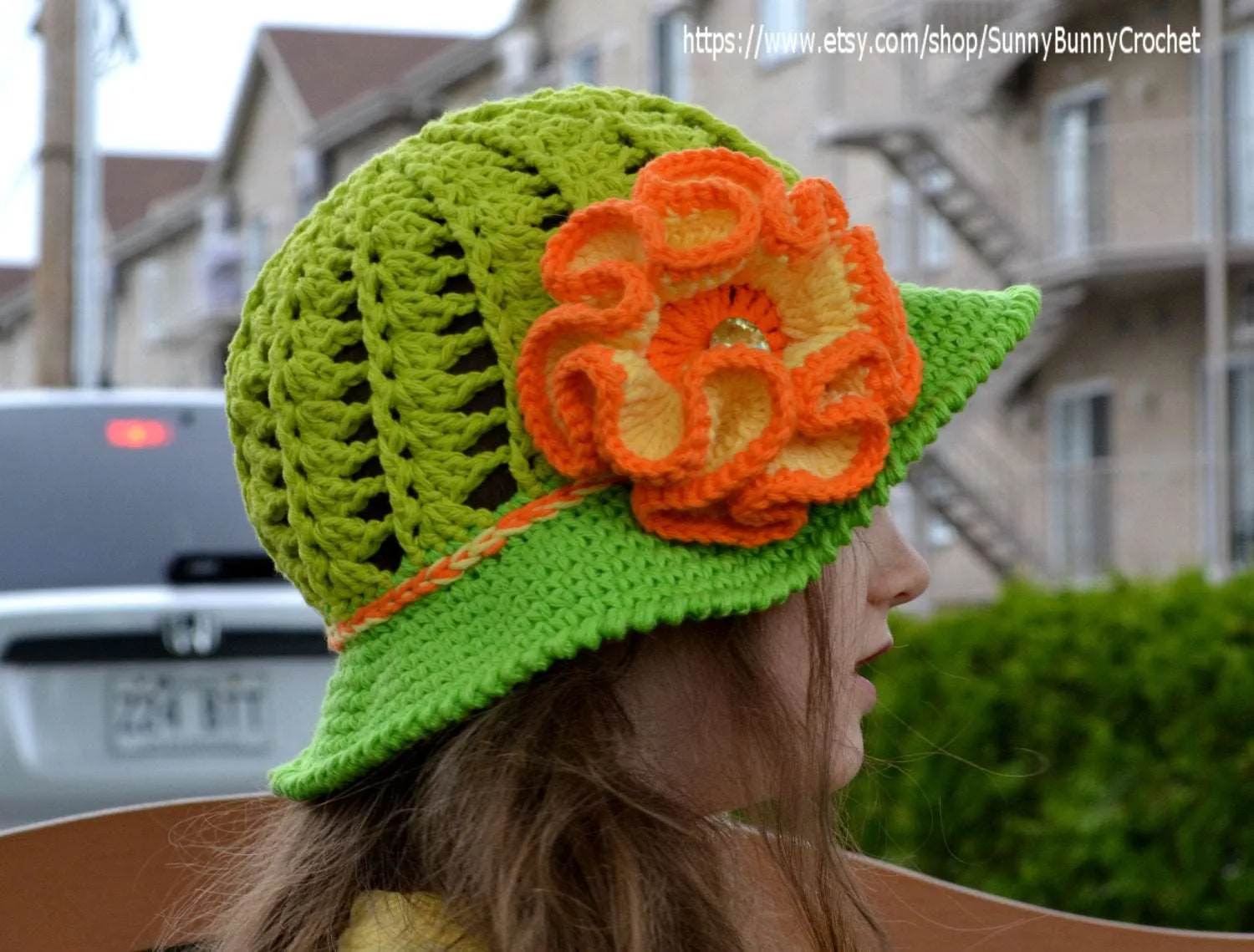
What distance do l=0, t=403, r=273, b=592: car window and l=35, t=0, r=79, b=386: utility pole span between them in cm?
909

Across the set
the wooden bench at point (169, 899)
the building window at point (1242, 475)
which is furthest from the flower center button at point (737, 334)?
the building window at point (1242, 475)

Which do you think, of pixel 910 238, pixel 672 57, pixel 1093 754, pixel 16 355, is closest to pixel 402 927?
pixel 1093 754

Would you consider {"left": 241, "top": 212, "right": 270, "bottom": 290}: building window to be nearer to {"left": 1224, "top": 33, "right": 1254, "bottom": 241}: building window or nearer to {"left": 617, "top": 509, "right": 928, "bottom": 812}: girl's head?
{"left": 1224, "top": 33, "right": 1254, "bottom": 241}: building window

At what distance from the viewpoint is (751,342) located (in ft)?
5.73

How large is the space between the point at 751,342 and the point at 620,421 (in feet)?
0.56

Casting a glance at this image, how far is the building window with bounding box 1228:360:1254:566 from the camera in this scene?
56.3 ft

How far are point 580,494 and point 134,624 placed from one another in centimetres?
323

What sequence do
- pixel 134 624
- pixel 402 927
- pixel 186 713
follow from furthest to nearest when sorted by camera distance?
pixel 186 713 → pixel 134 624 → pixel 402 927

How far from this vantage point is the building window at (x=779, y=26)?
67.9 feet

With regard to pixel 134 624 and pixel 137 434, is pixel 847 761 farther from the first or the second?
pixel 137 434

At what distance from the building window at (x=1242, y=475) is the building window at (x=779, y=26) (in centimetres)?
580

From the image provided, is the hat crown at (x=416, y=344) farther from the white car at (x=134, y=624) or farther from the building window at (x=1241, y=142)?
the building window at (x=1241, y=142)

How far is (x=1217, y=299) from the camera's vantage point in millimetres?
17141

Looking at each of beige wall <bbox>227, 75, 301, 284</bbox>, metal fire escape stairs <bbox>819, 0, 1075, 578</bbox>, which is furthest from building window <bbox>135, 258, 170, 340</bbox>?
metal fire escape stairs <bbox>819, 0, 1075, 578</bbox>
